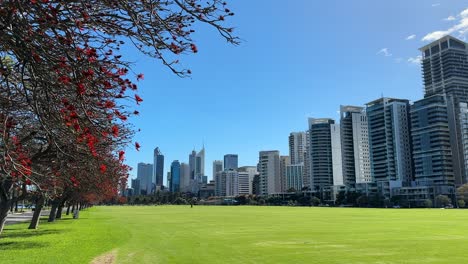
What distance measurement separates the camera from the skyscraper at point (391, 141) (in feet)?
607

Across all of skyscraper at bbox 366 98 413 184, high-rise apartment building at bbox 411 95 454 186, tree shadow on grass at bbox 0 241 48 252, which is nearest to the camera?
tree shadow on grass at bbox 0 241 48 252

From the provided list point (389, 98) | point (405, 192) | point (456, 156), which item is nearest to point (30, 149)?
point (405, 192)

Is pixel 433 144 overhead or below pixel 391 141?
below

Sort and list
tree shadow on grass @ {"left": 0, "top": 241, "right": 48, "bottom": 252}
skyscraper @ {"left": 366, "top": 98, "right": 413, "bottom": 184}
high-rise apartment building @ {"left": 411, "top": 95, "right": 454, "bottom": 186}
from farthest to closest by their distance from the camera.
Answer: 1. skyscraper @ {"left": 366, "top": 98, "right": 413, "bottom": 184}
2. high-rise apartment building @ {"left": 411, "top": 95, "right": 454, "bottom": 186}
3. tree shadow on grass @ {"left": 0, "top": 241, "right": 48, "bottom": 252}

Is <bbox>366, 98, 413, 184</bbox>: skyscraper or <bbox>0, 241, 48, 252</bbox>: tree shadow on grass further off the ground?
<bbox>366, 98, 413, 184</bbox>: skyscraper

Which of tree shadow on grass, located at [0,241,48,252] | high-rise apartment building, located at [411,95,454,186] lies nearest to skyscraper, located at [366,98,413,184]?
high-rise apartment building, located at [411,95,454,186]

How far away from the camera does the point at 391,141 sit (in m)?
189

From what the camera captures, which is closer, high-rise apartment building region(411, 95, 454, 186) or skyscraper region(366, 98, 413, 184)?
high-rise apartment building region(411, 95, 454, 186)

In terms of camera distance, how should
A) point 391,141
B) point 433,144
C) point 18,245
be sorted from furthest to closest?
point 391,141, point 433,144, point 18,245

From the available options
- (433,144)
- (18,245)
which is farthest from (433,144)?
(18,245)

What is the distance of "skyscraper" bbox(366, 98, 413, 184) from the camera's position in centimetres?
18500

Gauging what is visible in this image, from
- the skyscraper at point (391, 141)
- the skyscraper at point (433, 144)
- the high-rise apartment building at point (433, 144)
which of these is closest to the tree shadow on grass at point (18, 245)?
the skyscraper at point (433, 144)

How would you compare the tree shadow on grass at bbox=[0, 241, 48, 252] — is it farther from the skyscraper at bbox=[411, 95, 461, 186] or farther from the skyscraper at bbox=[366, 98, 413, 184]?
the skyscraper at bbox=[366, 98, 413, 184]

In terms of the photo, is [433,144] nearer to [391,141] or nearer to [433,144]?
[433,144]
